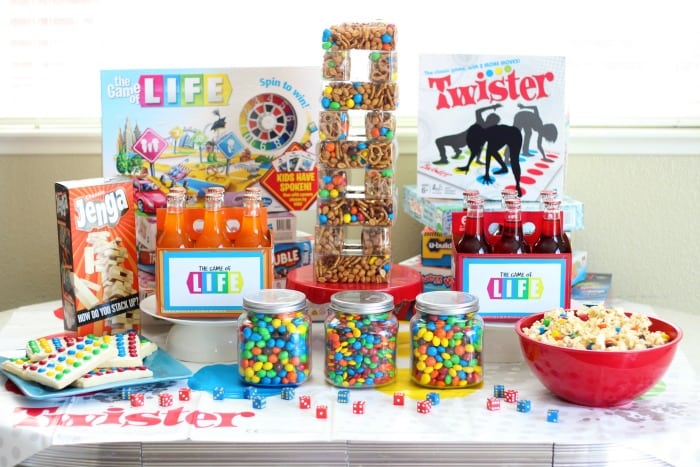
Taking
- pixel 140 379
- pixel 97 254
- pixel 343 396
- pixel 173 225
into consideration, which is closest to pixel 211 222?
pixel 173 225

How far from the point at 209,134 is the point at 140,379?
2.14ft

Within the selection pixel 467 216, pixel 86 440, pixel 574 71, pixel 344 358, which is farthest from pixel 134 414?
pixel 574 71

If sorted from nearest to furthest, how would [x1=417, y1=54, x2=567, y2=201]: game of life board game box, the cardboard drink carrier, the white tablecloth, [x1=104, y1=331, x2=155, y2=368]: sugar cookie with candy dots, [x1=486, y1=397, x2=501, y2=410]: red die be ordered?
the white tablecloth, [x1=486, y1=397, x2=501, y2=410]: red die, [x1=104, y1=331, x2=155, y2=368]: sugar cookie with candy dots, the cardboard drink carrier, [x1=417, y1=54, x2=567, y2=201]: game of life board game box

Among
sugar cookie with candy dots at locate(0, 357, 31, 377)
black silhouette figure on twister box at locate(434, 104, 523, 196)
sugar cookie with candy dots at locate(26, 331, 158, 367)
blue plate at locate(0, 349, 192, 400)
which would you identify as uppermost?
black silhouette figure on twister box at locate(434, 104, 523, 196)

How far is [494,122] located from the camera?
200 centimetres

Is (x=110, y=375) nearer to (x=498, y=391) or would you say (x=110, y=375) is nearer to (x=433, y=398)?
(x=433, y=398)

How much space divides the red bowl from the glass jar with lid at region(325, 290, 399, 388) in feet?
0.79

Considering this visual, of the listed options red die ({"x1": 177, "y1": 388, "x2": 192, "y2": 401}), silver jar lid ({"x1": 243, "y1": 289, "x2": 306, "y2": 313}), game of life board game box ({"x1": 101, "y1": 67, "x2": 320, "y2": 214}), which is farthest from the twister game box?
red die ({"x1": 177, "y1": 388, "x2": 192, "y2": 401})

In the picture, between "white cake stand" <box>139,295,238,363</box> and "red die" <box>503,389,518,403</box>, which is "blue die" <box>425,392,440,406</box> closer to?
"red die" <box>503,389,518,403</box>

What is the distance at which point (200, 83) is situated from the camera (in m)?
2.01

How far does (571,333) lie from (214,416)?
59 cm

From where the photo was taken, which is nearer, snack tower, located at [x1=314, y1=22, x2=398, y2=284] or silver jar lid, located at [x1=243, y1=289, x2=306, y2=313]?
silver jar lid, located at [x1=243, y1=289, x2=306, y2=313]

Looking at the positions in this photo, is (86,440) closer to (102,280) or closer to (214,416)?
(214,416)

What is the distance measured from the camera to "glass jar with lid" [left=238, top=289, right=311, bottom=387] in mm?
1562
